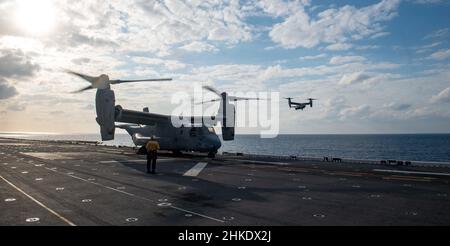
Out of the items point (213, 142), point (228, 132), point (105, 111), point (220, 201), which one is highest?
point (105, 111)

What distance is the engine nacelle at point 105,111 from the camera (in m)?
28.1

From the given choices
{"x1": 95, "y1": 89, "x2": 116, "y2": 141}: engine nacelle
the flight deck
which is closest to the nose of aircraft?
{"x1": 95, "y1": 89, "x2": 116, "y2": 141}: engine nacelle

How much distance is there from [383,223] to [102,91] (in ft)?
80.5

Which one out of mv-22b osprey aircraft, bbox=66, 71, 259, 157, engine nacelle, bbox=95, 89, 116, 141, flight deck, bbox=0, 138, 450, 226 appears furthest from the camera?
mv-22b osprey aircraft, bbox=66, 71, 259, 157

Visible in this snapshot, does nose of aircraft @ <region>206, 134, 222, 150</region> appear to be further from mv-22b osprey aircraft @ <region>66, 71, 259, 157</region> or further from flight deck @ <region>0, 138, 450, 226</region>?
flight deck @ <region>0, 138, 450, 226</region>

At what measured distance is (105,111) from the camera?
92.3 ft

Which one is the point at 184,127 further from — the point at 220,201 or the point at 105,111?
the point at 220,201

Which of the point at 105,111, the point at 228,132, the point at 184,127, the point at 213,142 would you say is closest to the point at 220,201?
the point at 105,111

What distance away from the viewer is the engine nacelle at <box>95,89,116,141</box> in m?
28.1

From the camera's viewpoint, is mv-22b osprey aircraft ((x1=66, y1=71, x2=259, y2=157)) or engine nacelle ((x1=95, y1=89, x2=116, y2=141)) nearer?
engine nacelle ((x1=95, y1=89, x2=116, y2=141))

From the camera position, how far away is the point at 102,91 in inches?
1114
